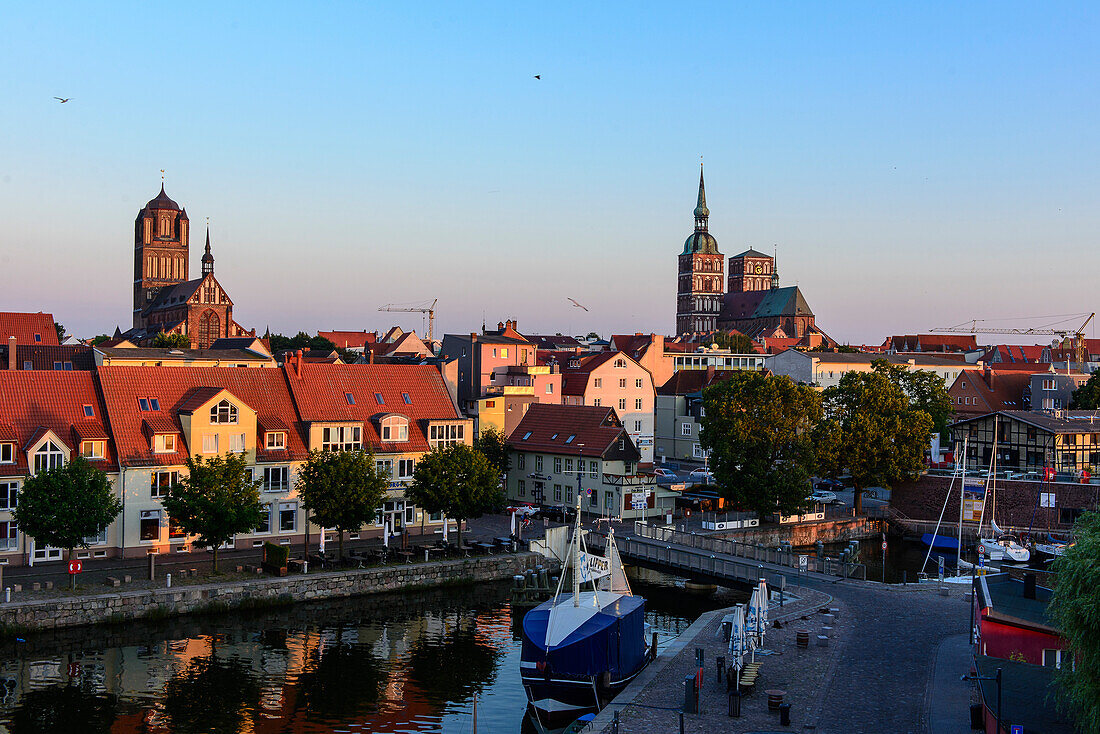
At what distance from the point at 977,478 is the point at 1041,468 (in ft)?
20.5

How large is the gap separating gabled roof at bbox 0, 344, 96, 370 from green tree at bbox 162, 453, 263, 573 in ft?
172

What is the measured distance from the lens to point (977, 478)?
73188 millimetres

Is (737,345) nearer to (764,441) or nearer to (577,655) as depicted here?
(764,441)

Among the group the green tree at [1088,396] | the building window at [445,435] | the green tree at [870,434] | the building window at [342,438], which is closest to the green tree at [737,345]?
the green tree at [1088,396]

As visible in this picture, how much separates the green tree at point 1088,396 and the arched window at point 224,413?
267 feet

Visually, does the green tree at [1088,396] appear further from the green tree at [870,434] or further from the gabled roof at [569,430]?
the gabled roof at [569,430]

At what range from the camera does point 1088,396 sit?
100m

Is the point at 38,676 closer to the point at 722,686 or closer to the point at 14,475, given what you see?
the point at 14,475

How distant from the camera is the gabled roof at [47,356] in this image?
94.6m

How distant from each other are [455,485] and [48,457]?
18.9m

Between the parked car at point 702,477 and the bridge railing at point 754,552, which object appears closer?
the bridge railing at point 754,552

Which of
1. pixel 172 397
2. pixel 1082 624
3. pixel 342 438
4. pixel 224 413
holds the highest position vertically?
pixel 172 397

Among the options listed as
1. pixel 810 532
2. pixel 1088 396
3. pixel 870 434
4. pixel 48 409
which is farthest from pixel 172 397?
pixel 1088 396

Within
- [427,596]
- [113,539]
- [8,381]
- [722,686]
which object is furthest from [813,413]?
[8,381]
